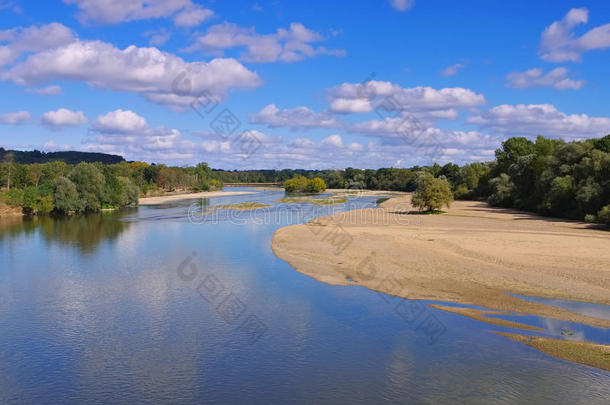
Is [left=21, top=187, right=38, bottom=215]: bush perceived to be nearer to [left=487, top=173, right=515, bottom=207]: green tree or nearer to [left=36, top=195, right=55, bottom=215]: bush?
[left=36, top=195, right=55, bottom=215]: bush

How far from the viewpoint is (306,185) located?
14650 centimetres

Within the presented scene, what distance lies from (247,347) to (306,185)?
5179 inches

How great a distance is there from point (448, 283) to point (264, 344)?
10764mm

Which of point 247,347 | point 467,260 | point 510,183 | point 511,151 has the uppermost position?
point 511,151

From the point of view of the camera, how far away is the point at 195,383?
12.9 meters

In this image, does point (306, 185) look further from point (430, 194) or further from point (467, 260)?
point (467, 260)

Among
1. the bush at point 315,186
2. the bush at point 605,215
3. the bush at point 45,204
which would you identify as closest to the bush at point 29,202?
the bush at point 45,204

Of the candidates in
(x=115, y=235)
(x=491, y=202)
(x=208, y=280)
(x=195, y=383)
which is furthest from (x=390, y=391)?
(x=491, y=202)

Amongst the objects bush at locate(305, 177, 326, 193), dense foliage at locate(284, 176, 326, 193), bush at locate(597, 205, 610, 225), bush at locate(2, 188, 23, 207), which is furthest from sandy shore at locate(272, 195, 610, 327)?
dense foliage at locate(284, 176, 326, 193)

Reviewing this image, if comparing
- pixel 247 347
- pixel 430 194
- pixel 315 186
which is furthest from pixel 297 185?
pixel 247 347

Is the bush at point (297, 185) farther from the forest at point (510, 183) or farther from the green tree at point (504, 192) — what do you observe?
the green tree at point (504, 192)

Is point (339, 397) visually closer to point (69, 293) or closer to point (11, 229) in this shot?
point (69, 293)

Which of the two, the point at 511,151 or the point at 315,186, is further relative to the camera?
the point at 315,186

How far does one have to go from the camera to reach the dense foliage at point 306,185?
14462cm
